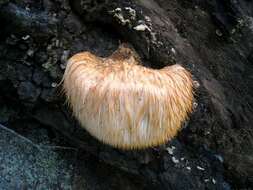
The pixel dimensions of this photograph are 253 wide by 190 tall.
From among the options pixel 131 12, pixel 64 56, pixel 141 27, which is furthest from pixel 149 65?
pixel 64 56

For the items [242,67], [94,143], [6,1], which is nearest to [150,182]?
[94,143]

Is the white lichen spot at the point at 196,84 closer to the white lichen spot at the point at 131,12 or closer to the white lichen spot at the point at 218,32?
the white lichen spot at the point at 218,32

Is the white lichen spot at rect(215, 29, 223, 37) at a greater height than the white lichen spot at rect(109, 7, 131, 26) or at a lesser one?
lesser

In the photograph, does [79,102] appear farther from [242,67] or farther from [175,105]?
[242,67]

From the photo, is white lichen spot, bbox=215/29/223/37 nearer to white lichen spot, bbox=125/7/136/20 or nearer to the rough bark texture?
the rough bark texture

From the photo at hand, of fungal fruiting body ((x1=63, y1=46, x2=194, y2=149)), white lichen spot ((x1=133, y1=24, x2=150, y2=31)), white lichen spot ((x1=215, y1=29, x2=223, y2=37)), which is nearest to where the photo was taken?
fungal fruiting body ((x1=63, y1=46, x2=194, y2=149))

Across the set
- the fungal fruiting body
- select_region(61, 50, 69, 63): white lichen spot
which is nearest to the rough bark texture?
select_region(61, 50, 69, 63): white lichen spot

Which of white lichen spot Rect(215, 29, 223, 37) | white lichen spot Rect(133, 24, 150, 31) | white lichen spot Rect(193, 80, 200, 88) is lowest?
white lichen spot Rect(193, 80, 200, 88)
